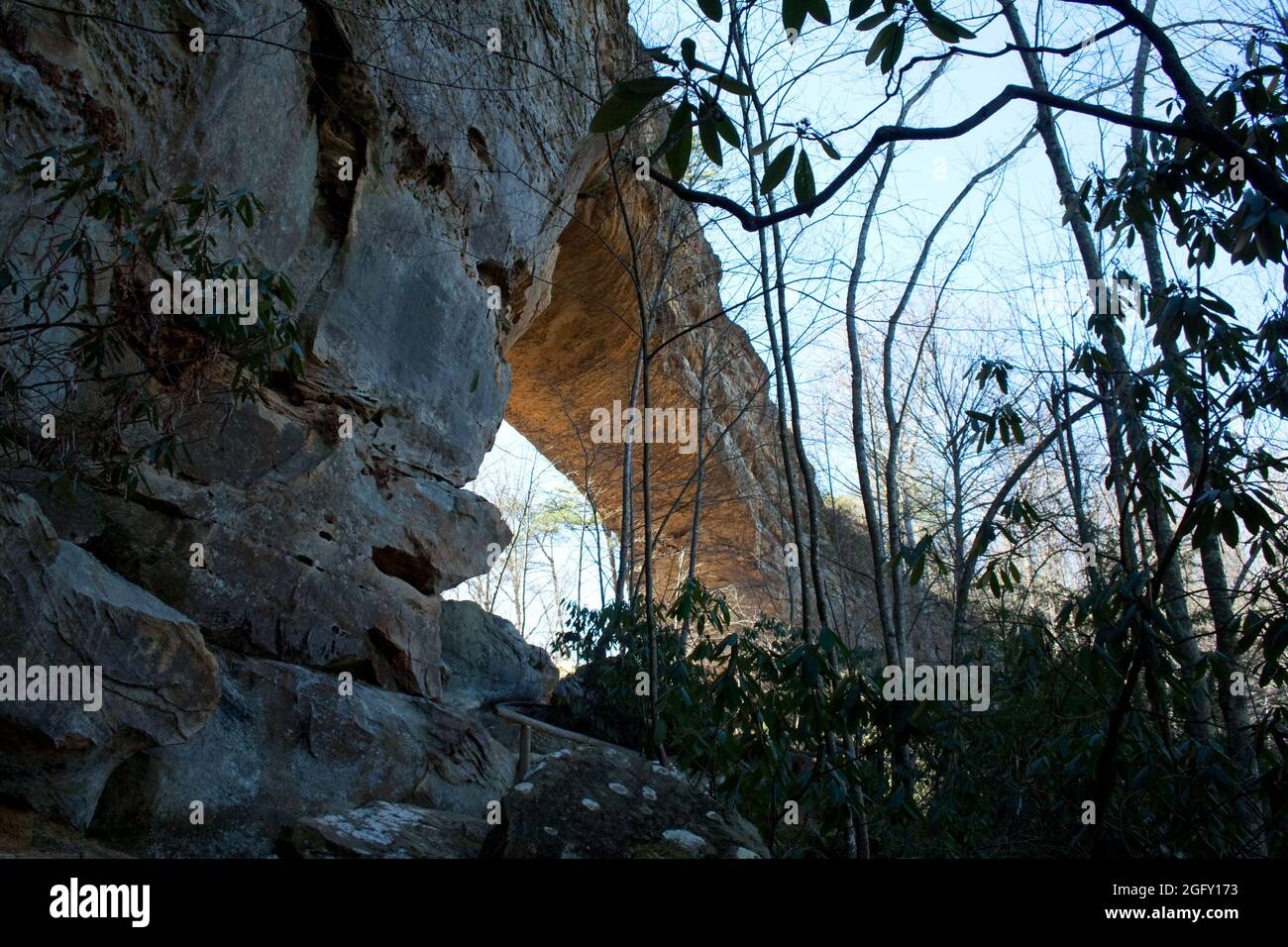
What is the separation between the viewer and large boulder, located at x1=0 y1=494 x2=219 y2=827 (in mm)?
3791

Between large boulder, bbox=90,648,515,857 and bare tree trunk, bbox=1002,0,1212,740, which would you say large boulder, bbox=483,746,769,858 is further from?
bare tree trunk, bbox=1002,0,1212,740

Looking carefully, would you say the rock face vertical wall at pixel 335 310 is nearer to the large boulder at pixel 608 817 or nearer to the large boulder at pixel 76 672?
the large boulder at pixel 76 672

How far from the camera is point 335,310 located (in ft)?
21.3

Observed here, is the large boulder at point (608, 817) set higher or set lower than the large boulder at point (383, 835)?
higher

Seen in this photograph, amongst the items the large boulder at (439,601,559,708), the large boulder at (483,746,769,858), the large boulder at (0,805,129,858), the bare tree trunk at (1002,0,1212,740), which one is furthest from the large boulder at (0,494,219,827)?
the large boulder at (439,601,559,708)

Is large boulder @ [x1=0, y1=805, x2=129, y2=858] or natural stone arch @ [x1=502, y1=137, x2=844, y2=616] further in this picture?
natural stone arch @ [x1=502, y1=137, x2=844, y2=616]

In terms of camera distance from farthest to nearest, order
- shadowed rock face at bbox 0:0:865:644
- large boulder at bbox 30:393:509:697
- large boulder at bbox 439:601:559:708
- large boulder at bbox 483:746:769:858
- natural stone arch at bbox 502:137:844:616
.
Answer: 1. natural stone arch at bbox 502:137:844:616
2. large boulder at bbox 439:601:559:708
3. large boulder at bbox 30:393:509:697
4. shadowed rock face at bbox 0:0:865:644
5. large boulder at bbox 483:746:769:858

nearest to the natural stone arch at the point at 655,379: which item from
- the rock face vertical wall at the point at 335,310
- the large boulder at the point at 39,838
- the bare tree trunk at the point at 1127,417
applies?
the rock face vertical wall at the point at 335,310

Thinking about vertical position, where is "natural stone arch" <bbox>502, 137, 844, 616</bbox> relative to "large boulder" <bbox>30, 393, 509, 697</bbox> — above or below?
above

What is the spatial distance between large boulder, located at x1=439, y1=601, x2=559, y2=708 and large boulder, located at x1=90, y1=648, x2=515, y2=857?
7.88ft

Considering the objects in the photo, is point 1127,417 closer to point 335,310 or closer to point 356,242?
point 335,310

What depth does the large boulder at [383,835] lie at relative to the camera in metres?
3.65

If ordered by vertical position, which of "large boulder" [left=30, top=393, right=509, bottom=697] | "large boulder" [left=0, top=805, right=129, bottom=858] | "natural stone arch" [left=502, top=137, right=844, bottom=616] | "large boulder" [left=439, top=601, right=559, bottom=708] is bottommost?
"large boulder" [left=0, top=805, right=129, bottom=858]

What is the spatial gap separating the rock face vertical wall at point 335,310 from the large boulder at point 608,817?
6.39ft
